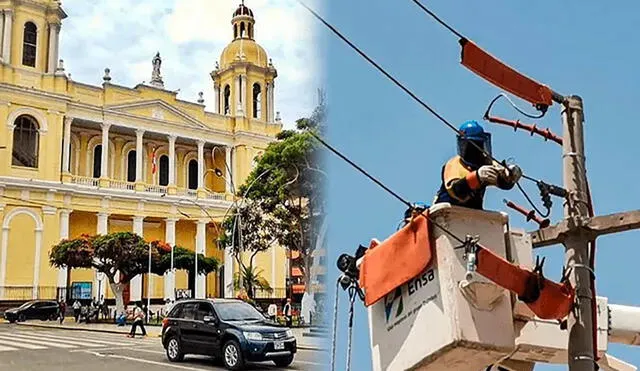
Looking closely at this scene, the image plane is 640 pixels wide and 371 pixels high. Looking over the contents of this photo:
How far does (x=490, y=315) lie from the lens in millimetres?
1993

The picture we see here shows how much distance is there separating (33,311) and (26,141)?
23.8 feet

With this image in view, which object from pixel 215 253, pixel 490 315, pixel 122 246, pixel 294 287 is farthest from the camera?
pixel 215 253

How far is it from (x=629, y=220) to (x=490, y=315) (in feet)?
1.58

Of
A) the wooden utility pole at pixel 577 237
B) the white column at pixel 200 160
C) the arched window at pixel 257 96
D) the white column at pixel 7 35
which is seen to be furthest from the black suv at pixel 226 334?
the white column at pixel 200 160

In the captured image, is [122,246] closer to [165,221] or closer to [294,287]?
[294,287]

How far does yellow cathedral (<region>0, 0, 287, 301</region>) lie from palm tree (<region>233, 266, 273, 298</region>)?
5.02 ft

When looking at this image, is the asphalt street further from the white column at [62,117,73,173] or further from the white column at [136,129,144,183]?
the white column at [136,129,144,183]

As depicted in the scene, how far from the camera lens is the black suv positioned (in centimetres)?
863

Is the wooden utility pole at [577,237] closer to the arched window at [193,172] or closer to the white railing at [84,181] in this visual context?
the white railing at [84,181]

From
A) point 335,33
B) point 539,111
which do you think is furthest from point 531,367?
point 335,33

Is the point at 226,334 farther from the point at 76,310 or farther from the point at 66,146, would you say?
the point at 66,146

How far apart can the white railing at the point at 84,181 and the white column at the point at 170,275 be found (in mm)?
3074

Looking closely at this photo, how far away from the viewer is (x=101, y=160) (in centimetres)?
3134

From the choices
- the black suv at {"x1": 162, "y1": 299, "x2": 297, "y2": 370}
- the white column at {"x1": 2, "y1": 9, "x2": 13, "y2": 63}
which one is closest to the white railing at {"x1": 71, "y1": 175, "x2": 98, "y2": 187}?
the white column at {"x1": 2, "y1": 9, "x2": 13, "y2": 63}
